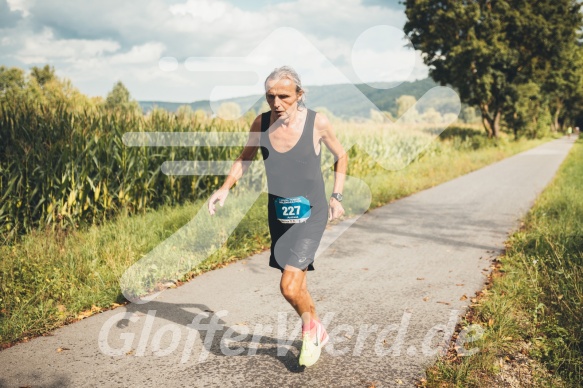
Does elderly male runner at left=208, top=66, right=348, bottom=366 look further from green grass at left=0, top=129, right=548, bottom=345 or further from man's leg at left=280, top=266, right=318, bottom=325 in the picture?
green grass at left=0, top=129, right=548, bottom=345

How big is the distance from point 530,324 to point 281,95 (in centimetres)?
277

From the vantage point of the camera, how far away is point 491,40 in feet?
94.0

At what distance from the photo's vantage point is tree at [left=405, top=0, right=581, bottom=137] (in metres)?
28.4

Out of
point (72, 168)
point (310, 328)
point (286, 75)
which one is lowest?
point (310, 328)

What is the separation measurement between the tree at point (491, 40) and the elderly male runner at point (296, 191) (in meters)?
27.9

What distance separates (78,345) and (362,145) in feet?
45.7

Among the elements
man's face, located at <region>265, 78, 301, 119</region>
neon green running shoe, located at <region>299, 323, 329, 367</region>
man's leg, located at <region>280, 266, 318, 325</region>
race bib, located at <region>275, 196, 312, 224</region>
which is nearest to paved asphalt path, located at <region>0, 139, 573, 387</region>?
neon green running shoe, located at <region>299, 323, 329, 367</region>

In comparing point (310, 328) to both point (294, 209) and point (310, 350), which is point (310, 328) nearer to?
point (310, 350)

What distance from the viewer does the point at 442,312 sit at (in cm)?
426

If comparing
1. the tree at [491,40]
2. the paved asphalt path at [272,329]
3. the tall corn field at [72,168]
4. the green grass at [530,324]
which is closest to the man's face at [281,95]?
the paved asphalt path at [272,329]

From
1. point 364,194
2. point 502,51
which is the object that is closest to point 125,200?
point 364,194

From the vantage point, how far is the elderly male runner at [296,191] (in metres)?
3.14

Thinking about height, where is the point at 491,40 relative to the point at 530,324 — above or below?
above

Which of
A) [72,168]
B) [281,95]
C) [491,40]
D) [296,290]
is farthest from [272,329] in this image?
[491,40]
